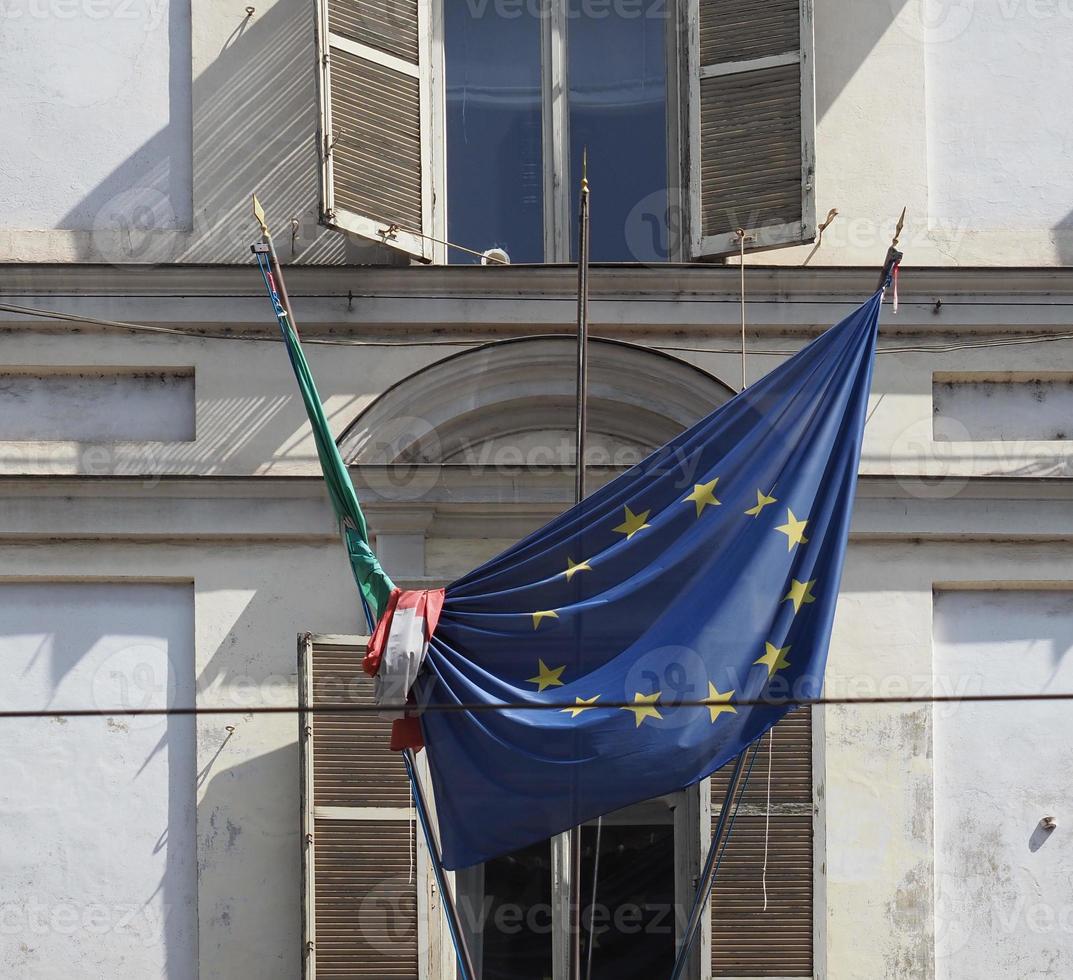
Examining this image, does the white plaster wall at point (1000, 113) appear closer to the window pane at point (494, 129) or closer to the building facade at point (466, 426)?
the building facade at point (466, 426)

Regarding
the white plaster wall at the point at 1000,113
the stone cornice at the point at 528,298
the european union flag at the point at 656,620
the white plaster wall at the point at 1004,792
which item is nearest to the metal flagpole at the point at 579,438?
the european union flag at the point at 656,620

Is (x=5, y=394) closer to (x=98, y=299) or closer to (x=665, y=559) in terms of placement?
(x=98, y=299)

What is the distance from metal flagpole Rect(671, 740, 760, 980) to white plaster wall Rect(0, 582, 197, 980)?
76.4 inches

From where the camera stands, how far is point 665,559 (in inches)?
296

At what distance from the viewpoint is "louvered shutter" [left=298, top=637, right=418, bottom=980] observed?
26.7 ft

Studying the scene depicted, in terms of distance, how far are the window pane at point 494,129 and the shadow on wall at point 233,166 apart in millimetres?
591

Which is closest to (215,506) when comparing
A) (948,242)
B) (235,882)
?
(235,882)

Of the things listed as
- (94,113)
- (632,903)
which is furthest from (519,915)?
(94,113)

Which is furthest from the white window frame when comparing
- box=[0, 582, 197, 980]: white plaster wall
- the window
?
box=[0, 582, 197, 980]: white plaster wall

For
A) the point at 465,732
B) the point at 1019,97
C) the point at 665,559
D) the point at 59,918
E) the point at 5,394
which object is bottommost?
the point at 59,918

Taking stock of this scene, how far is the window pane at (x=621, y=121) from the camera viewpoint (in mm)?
9219

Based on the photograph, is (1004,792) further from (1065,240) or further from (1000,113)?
(1000,113)

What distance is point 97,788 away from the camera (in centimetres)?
845

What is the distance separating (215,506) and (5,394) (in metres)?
1.02
